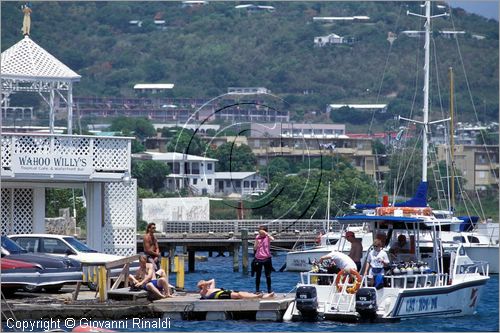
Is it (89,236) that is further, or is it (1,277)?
(89,236)

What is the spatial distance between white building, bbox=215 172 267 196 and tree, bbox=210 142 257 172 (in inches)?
125

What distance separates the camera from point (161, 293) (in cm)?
3253

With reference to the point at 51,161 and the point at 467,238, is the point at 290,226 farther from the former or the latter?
the point at 51,161

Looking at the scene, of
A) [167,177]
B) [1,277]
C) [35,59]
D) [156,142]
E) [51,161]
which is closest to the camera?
[1,277]

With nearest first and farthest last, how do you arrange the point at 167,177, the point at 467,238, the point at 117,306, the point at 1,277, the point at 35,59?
the point at 117,306
the point at 1,277
the point at 35,59
the point at 467,238
the point at 167,177

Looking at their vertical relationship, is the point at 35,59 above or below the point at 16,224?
above

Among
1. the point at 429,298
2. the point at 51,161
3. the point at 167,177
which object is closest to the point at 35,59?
the point at 51,161

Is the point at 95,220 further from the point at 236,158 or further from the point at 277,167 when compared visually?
the point at 236,158

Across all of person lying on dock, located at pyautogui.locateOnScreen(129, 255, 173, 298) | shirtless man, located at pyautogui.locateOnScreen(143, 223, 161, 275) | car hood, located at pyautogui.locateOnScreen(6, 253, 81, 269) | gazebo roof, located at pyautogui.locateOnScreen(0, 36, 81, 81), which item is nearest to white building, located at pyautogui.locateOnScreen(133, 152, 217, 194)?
gazebo roof, located at pyautogui.locateOnScreen(0, 36, 81, 81)

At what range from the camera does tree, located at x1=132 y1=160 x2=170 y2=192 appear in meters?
149

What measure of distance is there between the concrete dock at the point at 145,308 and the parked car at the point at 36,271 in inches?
31.0

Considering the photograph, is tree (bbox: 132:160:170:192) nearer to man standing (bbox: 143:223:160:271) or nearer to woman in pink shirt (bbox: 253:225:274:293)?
woman in pink shirt (bbox: 253:225:274:293)

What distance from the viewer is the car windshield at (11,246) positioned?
34.7m

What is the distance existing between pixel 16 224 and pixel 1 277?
10.7 metres
